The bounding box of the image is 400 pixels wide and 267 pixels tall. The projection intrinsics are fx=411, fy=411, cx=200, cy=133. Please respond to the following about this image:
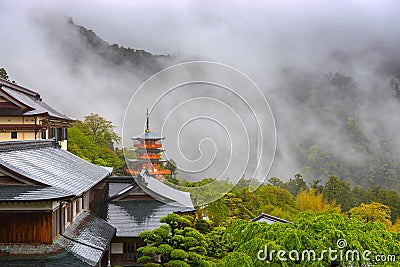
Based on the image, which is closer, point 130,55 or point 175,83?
point 175,83

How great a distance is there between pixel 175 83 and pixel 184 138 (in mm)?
1345

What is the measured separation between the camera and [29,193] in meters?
8.73

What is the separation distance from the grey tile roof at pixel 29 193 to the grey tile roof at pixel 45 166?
20 centimetres

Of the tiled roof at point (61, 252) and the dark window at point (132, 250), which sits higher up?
the tiled roof at point (61, 252)

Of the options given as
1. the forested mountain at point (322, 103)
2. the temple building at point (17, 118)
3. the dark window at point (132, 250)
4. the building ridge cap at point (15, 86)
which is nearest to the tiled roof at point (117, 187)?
the dark window at point (132, 250)

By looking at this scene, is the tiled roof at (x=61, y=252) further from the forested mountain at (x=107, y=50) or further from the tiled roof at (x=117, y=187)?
the forested mountain at (x=107, y=50)

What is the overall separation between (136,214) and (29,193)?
24.0 ft

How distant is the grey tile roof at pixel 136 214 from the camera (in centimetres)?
1466

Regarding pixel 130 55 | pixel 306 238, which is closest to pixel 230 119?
pixel 306 238

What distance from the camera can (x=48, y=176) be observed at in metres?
10.1

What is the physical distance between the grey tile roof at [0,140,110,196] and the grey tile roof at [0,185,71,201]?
20 cm

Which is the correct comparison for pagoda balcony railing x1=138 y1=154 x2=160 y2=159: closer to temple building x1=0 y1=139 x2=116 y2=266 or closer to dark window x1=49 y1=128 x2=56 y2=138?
dark window x1=49 y1=128 x2=56 y2=138

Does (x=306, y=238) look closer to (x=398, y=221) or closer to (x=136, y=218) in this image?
(x=136, y=218)

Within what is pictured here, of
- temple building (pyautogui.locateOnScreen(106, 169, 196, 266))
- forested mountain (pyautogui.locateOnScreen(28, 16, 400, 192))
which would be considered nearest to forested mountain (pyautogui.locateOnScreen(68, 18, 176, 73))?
forested mountain (pyautogui.locateOnScreen(28, 16, 400, 192))
